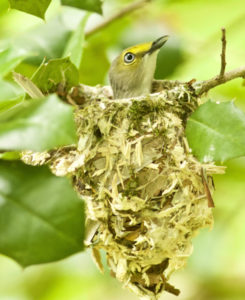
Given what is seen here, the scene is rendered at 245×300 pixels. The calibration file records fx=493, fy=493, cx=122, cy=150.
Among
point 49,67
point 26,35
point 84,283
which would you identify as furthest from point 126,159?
point 84,283

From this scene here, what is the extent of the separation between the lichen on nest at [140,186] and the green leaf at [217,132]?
11.3 inches

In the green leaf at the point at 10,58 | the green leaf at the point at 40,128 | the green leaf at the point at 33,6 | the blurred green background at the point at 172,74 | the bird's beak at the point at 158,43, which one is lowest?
the blurred green background at the point at 172,74

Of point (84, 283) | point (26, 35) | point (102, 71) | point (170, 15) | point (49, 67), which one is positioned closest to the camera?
point (49, 67)

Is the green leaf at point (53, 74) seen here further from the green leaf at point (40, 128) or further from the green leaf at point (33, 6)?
the green leaf at point (40, 128)

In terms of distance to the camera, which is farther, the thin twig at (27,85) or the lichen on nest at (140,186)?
the lichen on nest at (140,186)

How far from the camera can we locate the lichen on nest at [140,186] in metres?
2.13

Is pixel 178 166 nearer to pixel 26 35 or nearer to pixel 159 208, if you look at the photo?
pixel 159 208

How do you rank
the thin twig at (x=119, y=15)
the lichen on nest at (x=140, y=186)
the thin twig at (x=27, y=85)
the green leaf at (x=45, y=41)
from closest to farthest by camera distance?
the thin twig at (x=27, y=85) → the lichen on nest at (x=140, y=186) → the green leaf at (x=45, y=41) → the thin twig at (x=119, y=15)

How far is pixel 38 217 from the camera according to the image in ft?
4.65

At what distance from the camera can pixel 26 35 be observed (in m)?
2.97

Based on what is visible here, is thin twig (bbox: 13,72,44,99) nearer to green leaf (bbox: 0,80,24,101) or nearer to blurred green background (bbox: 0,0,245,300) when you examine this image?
green leaf (bbox: 0,80,24,101)

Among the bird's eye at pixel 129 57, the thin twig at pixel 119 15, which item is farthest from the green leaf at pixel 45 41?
the bird's eye at pixel 129 57

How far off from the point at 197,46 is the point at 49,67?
1791mm

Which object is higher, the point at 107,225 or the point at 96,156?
the point at 96,156
